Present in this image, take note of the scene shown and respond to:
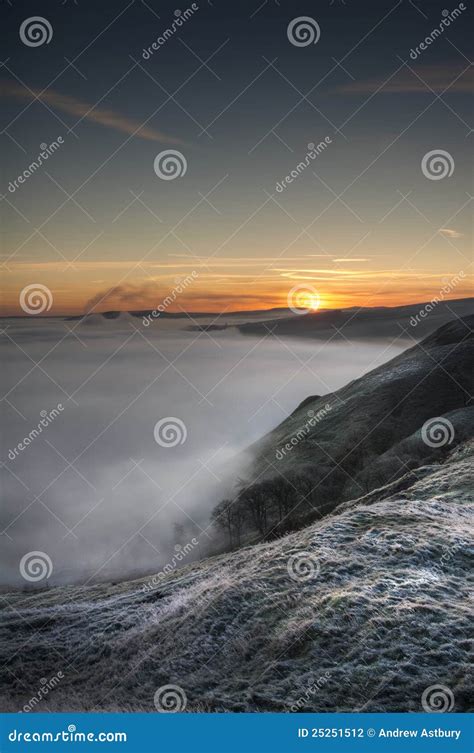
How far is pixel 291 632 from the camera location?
41.7 feet

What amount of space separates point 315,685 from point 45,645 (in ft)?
28.8

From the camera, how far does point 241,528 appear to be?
70.5 metres

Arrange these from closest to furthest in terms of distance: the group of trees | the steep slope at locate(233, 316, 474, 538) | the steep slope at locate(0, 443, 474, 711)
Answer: the steep slope at locate(0, 443, 474, 711) < the steep slope at locate(233, 316, 474, 538) < the group of trees

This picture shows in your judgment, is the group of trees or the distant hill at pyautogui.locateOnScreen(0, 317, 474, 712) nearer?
the distant hill at pyautogui.locateOnScreen(0, 317, 474, 712)

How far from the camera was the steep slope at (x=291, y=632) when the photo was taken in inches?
443

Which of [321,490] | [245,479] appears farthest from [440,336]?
[321,490]

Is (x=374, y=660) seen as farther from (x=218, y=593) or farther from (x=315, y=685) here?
(x=218, y=593)

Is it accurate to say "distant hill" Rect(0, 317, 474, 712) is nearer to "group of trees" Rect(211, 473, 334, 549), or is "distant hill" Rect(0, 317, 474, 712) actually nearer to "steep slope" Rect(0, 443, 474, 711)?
"steep slope" Rect(0, 443, 474, 711)

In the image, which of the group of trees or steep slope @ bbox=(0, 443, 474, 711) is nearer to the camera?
steep slope @ bbox=(0, 443, 474, 711)

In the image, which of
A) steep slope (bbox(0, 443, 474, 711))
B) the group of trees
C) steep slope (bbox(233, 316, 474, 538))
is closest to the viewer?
steep slope (bbox(0, 443, 474, 711))

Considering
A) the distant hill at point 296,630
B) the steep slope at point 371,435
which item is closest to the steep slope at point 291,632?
the distant hill at point 296,630

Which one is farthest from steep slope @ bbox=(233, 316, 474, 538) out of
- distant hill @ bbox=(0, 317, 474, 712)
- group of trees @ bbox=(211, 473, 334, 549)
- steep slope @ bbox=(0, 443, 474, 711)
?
steep slope @ bbox=(0, 443, 474, 711)

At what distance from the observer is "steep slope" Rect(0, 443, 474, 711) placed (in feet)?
36.9

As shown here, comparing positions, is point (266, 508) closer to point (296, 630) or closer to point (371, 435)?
point (371, 435)
